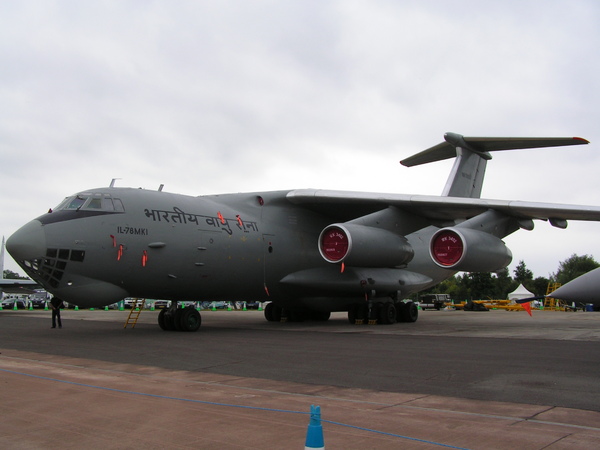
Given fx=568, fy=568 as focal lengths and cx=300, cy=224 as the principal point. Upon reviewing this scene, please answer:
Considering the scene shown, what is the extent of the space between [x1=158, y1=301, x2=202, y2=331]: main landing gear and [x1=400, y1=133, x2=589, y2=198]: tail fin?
350 inches

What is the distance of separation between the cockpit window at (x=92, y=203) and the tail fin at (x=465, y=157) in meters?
9.87

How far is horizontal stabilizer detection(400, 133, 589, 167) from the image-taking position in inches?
577

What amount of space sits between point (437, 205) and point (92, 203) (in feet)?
25.8

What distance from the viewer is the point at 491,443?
11.9ft

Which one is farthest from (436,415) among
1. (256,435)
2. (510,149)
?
(510,149)

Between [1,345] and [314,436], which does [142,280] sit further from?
[314,436]

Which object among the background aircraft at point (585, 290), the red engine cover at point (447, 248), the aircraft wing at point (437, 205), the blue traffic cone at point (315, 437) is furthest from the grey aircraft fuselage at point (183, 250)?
the blue traffic cone at point (315, 437)

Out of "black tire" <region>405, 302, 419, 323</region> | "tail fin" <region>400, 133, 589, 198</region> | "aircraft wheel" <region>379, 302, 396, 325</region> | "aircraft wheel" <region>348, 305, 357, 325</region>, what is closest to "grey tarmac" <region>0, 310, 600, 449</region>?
"aircraft wheel" <region>379, 302, 396, 325</region>

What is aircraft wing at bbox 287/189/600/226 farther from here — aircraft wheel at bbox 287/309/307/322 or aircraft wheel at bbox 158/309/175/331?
aircraft wheel at bbox 158/309/175/331

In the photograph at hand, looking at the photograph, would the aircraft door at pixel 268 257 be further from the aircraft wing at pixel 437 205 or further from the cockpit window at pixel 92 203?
the cockpit window at pixel 92 203

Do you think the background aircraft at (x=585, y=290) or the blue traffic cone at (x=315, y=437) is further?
the background aircraft at (x=585, y=290)

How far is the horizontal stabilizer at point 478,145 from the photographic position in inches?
577

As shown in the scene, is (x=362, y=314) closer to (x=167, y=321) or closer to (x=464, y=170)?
(x=167, y=321)

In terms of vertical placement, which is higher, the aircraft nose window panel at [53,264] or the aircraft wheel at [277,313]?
the aircraft nose window panel at [53,264]
